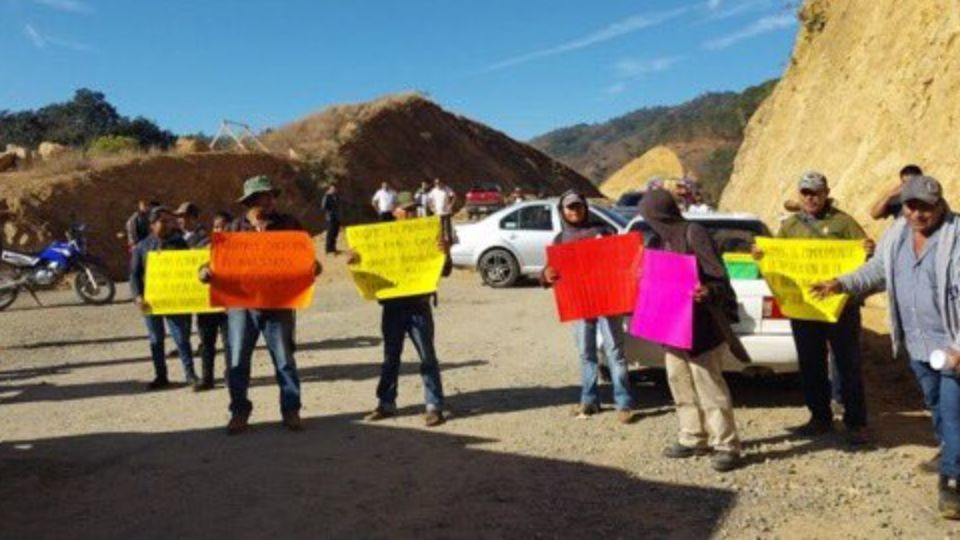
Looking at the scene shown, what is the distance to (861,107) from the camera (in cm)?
1819

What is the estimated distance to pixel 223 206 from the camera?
37.8 meters

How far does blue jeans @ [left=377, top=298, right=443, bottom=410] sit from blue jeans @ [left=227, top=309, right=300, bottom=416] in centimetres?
79

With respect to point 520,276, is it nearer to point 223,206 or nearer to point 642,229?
point 642,229

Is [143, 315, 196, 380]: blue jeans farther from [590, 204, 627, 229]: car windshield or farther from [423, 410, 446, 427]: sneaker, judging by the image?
[590, 204, 627, 229]: car windshield

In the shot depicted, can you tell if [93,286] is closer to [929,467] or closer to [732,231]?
[732,231]

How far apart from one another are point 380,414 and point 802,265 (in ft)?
11.7

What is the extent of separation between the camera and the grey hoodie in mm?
4984

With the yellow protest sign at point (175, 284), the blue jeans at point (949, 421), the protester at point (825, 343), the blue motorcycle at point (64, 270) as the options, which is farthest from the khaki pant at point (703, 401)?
the blue motorcycle at point (64, 270)

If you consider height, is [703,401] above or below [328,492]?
above

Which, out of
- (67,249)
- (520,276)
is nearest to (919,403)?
(520,276)

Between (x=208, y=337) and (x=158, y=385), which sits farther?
(x=158, y=385)

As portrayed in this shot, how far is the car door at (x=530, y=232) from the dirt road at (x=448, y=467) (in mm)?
7320

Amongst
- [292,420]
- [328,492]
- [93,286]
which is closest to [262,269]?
[292,420]

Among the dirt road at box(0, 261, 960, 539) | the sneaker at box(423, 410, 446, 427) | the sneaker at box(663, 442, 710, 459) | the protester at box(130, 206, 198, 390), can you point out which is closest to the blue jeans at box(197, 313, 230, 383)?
the protester at box(130, 206, 198, 390)
